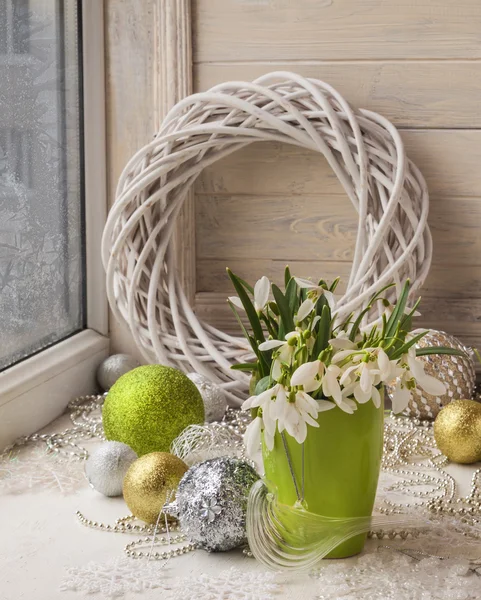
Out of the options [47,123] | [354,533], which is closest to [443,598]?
[354,533]

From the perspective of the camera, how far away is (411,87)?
4.80 feet

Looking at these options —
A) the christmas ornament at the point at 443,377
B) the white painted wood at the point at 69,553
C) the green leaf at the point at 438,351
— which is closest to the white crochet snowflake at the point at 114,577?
the white painted wood at the point at 69,553

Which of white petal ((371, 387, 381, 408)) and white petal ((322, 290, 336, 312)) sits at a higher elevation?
white petal ((322, 290, 336, 312))

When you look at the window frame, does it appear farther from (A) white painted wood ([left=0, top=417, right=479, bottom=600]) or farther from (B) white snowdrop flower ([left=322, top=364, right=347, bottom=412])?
(B) white snowdrop flower ([left=322, top=364, right=347, bottom=412])

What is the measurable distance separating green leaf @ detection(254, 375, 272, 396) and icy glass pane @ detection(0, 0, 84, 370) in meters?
0.61

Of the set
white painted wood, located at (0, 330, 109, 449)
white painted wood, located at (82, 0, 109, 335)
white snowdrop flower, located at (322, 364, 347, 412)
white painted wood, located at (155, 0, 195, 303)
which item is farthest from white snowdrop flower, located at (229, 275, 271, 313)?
white painted wood, located at (82, 0, 109, 335)

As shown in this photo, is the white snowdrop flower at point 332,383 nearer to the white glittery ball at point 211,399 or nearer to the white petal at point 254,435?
the white petal at point 254,435

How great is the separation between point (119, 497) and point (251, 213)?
2.31 feet

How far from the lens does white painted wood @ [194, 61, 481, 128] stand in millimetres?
1452

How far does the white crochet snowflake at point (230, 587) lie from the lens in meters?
0.77

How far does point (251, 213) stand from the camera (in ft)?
5.09

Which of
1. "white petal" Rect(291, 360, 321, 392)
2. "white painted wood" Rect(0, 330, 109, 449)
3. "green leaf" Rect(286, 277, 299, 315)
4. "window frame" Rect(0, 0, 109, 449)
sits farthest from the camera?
"window frame" Rect(0, 0, 109, 449)

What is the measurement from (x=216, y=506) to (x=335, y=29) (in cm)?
101

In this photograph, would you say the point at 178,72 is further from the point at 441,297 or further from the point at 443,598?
the point at 443,598
